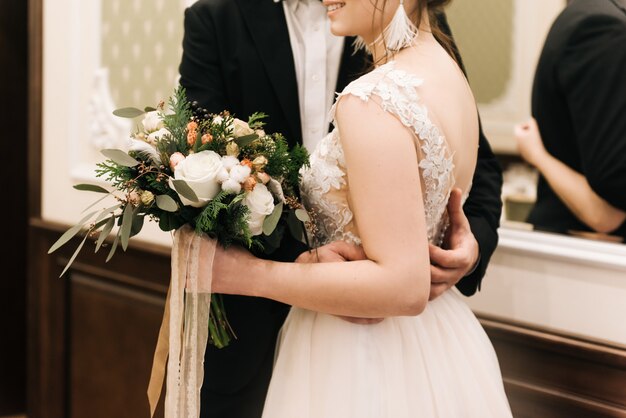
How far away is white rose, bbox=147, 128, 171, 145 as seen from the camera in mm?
1428

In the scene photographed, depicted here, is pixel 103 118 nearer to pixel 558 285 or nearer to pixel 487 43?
pixel 487 43

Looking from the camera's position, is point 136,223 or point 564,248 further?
point 564,248

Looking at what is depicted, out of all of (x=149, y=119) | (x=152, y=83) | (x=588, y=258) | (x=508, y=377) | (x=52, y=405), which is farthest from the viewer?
(x=52, y=405)

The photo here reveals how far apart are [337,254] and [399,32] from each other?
459 mm

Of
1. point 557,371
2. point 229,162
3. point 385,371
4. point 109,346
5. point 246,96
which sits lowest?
point 109,346

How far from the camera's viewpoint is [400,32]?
151cm

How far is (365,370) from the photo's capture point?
1537 millimetres

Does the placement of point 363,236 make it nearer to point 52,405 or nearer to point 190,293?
point 190,293

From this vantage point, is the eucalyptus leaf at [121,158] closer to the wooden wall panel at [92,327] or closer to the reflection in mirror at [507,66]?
the reflection in mirror at [507,66]

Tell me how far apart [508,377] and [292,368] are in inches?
30.6

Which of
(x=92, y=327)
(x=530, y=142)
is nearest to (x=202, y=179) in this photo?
(x=530, y=142)

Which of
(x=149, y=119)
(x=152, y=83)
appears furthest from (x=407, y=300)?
(x=152, y=83)

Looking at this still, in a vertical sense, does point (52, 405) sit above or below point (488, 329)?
below

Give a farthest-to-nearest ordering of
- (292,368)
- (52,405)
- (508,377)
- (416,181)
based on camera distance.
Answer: (52,405)
(508,377)
(292,368)
(416,181)
